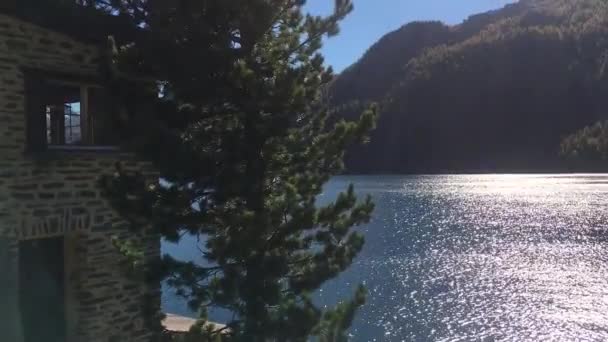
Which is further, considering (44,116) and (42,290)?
(42,290)

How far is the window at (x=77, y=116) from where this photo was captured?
28.3 feet

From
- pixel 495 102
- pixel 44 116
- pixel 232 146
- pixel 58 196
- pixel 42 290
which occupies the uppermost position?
pixel 495 102

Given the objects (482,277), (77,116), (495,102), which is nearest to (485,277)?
(482,277)

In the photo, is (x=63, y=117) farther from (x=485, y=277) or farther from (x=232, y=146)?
(x=485, y=277)

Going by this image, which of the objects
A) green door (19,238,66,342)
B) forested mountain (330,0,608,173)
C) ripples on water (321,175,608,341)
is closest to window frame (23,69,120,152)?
green door (19,238,66,342)

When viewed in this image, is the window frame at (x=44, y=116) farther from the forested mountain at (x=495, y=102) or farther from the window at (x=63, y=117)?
the forested mountain at (x=495, y=102)

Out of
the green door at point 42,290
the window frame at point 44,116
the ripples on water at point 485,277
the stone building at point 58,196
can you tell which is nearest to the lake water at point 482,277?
the ripples on water at point 485,277

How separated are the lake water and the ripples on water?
0.14 ft

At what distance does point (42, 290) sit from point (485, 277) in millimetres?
23648

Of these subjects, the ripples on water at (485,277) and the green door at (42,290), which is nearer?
the green door at (42,290)

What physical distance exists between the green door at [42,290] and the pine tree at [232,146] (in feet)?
6.37

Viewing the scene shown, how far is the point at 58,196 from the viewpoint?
8.22 metres

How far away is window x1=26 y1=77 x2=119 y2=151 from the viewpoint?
862 cm

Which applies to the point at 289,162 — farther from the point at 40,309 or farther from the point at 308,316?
the point at 40,309
